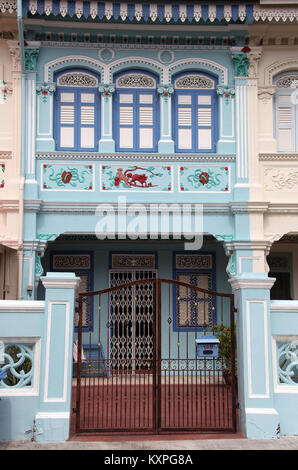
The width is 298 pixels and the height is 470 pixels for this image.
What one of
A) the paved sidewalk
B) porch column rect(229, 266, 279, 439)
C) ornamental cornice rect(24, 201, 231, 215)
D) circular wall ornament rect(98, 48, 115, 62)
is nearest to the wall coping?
the paved sidewalk

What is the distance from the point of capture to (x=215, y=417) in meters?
7.15

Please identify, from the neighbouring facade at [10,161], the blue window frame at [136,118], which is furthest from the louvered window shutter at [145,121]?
the neighbouring facade at [10,161]

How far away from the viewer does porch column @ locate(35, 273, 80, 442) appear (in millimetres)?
6414

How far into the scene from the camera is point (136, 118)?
11023 mm

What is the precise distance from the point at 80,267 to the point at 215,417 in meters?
6.01

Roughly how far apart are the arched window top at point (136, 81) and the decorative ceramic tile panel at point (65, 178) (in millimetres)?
2025

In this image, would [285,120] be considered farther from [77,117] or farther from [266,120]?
[77,117]

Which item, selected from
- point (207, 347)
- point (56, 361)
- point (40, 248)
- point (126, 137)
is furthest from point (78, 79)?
point (56, 361)

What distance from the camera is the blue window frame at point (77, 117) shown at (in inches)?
427

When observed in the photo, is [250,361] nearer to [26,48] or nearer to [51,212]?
[51,212]

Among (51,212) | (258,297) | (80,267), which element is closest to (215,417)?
(258,297)

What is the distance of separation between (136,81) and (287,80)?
3125 mm

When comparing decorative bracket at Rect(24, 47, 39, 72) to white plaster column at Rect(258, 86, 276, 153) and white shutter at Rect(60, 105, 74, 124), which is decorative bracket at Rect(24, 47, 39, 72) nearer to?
white shutter at Rect(60, 105, 74, 124)

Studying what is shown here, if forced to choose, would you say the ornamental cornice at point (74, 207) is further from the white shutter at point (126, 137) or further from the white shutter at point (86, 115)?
the white shutter at point (86, 115)
